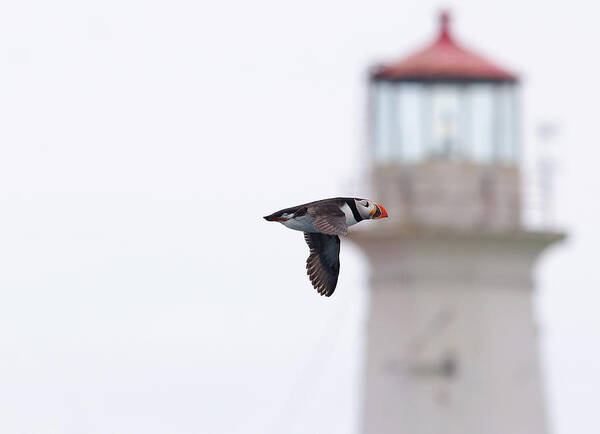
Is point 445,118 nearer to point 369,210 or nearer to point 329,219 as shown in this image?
point 369,210

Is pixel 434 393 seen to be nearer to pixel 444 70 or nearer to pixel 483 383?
pixel 483 383

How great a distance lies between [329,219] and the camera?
25.3 m

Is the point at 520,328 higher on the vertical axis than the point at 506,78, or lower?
lower

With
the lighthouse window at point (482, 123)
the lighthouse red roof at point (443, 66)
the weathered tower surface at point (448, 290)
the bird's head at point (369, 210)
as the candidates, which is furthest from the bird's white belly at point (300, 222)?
the lighthouse red roof at point (443, 66)

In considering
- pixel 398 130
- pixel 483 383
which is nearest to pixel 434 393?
pixel 483 383

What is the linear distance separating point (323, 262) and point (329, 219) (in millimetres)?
1682

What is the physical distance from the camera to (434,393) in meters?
41.2

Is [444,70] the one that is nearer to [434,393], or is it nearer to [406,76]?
[406,76]

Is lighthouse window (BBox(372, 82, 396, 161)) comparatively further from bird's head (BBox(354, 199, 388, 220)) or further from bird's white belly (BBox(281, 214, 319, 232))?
bird's white belly (BBox(281, 214, 319, 232))

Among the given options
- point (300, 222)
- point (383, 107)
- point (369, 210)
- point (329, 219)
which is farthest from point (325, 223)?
point (383, 107)

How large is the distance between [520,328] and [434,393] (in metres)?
1.42

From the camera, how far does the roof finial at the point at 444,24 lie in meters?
43.5

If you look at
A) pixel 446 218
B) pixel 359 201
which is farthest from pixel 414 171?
pixel 359 201

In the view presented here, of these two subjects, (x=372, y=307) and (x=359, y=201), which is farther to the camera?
(x=372, y=307)
